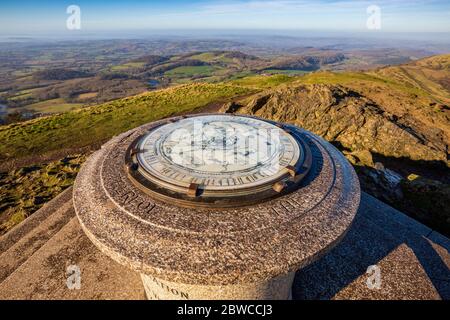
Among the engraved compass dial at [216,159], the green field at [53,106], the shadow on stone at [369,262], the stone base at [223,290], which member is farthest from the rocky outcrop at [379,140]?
the green field at [53,106]

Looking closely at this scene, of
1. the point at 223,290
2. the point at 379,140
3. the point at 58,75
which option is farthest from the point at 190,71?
the point at 223,290

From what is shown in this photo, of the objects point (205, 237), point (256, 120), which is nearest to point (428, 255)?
point (256, 120)

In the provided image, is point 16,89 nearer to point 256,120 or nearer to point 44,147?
point 44,147

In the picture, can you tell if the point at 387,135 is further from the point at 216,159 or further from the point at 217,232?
the point at 217,232

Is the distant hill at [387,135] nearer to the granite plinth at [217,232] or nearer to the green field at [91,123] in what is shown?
the granite plinth at [217,232]

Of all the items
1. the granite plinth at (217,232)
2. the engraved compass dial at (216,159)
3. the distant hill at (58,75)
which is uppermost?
the distant hill at (58,75)

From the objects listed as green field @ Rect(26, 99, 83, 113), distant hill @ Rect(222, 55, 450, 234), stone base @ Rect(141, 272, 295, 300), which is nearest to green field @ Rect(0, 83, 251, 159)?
distant hill @ Rect(222, 55, 450, 234)

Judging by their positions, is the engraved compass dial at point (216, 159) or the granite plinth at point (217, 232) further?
the engraved compass dial at point (216, 159)
